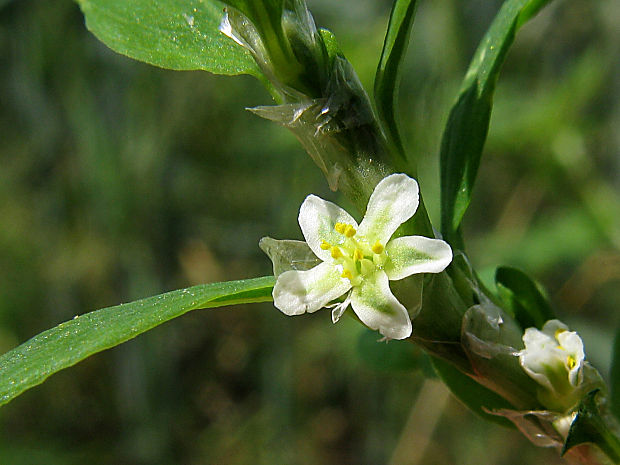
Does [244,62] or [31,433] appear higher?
[244,62]

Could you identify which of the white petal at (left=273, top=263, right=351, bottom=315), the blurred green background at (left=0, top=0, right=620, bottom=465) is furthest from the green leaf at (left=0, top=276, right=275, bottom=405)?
the blurred green background at (left=0, top=0, right=620, bottom=465)

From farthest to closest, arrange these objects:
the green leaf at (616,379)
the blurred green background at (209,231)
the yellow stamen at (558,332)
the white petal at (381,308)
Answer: the blurred green background at (209,231) → the green leaf at (616,379) → the yellow stamen at (558,332) → the white petal at (381,308)

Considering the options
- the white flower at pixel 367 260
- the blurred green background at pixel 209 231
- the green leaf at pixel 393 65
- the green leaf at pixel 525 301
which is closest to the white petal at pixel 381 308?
the white flower at pixel 367 260

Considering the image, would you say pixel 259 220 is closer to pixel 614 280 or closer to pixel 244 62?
pixel 614 280

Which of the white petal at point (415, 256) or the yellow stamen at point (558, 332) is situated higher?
the white petal at point (415, 256)

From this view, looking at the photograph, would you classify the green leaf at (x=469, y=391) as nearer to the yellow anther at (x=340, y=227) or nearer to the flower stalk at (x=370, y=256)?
the flower stalk at (x=370, y=256)

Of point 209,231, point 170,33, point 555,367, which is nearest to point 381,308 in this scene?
point 555,367

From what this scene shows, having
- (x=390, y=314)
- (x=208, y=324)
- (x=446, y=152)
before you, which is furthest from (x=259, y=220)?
(x=390, y=314)
